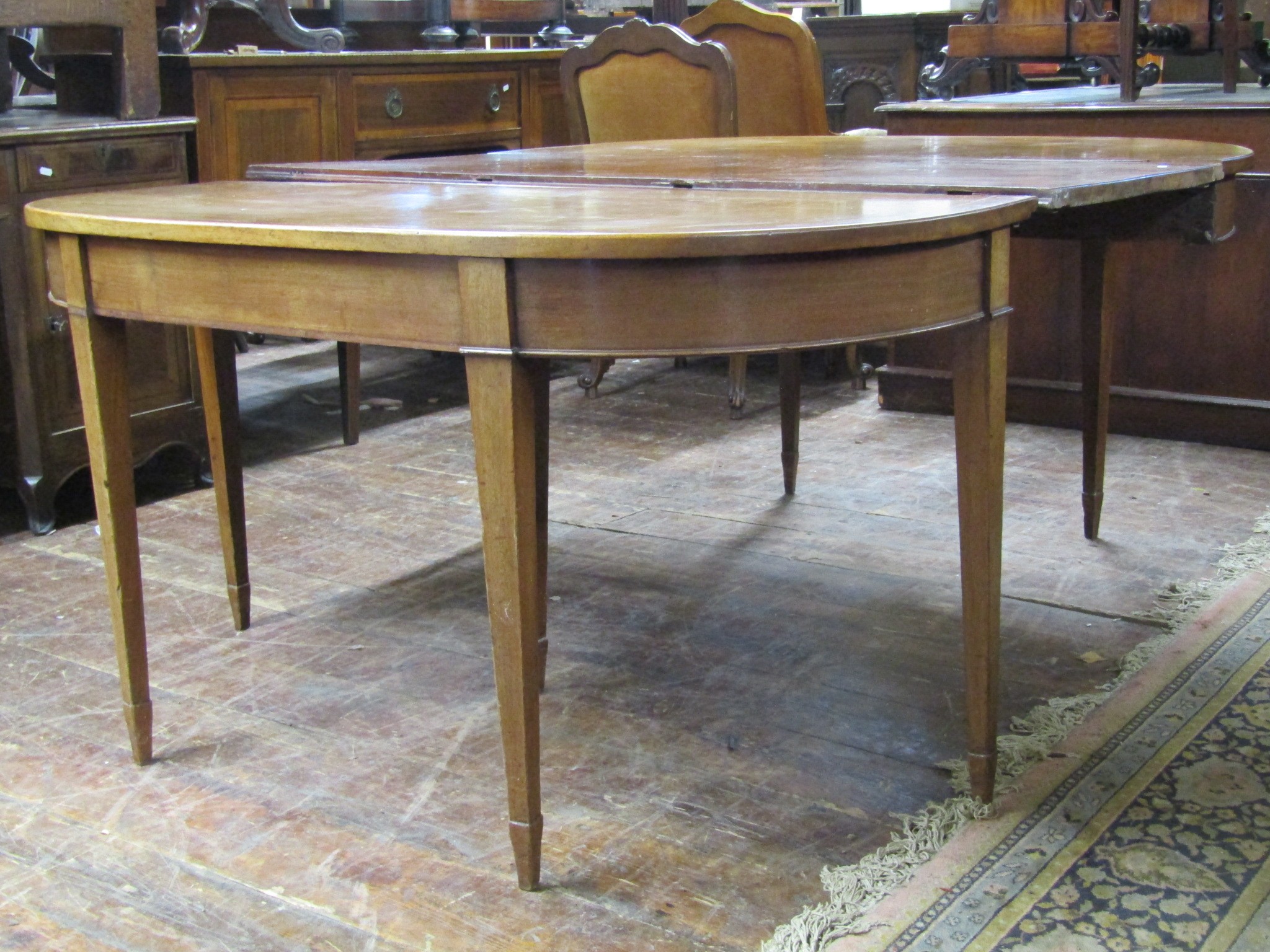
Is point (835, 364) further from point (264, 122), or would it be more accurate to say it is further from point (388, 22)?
point (388, 22)

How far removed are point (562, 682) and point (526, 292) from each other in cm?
84

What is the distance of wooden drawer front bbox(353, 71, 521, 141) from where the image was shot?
3.38 meters

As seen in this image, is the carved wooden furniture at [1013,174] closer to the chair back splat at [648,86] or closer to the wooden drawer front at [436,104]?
the chair back splat at [648,86]

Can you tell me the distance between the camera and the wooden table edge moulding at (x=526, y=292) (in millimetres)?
1195

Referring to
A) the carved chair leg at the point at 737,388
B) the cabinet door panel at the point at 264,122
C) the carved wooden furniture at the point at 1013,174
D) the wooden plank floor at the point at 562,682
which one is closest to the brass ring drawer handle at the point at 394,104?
the cabinet door panel at the point at 264,122

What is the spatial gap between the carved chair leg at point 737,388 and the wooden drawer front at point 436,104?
940 millimetres

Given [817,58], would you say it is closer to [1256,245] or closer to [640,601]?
[1256,245]

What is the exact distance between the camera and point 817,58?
11.2 ft

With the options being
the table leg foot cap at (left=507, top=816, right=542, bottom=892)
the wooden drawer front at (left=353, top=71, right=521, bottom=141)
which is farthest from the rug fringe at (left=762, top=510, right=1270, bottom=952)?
the wooden drawer front at (left=353, top=71, right=521, bottom=141)

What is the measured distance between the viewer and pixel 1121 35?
301 centimetres

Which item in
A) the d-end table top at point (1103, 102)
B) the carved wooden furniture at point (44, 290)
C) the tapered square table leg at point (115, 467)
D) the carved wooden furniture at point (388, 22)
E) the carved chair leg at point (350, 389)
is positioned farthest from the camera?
the carved wooden furniture at point (388, 22)

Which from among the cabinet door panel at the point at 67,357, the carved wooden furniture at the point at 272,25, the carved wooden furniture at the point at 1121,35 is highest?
the carved wooden furniture at the point at 272,25

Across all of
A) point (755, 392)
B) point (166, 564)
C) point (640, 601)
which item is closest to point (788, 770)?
point (640, 601)

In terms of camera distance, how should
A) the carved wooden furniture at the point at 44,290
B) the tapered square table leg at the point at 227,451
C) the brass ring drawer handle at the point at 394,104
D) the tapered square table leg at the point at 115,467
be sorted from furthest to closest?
the brass ring drawer handle at the point at 394,104
the carved wooden furniture at the point at 44,290
the tapered square table leg at the point at 227,451
the tapered square table leg at the point at 115,467
